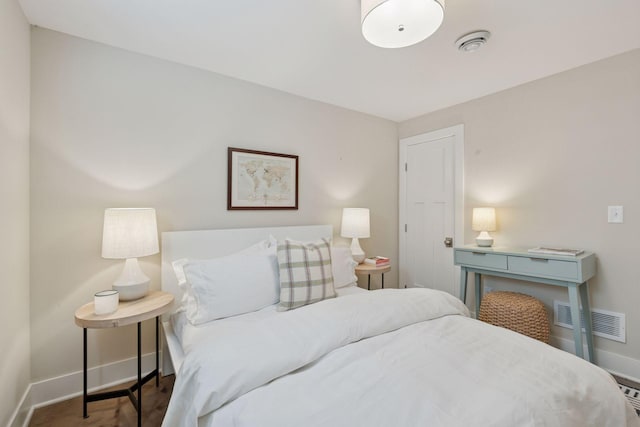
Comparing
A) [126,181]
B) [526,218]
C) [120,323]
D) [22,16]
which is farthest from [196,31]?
[526,218]

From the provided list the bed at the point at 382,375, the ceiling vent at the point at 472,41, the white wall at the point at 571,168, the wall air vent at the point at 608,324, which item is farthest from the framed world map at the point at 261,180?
the wall air vent at the point at 608,324

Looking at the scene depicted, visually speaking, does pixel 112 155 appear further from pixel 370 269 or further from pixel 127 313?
pixel 370 269

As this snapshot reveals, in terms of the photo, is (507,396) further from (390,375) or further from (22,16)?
(22,16)

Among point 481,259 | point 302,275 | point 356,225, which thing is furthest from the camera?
point 356,225

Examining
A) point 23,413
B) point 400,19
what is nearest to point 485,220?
point 400,19

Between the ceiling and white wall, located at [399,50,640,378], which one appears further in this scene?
white wall, located at [399,50,640,378]

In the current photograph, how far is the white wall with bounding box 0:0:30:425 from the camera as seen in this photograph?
1.48 metres

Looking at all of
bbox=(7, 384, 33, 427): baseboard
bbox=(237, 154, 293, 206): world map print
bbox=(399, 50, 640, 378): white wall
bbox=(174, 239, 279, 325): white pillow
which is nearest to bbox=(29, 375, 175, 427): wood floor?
bbox=(7, 384, 33, 427): baseboard

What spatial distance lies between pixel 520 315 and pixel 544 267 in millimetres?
405

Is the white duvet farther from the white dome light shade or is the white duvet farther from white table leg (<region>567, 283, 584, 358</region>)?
the white dome light shade

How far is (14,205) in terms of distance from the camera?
5.32 ft

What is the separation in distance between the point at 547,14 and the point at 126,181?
284cm

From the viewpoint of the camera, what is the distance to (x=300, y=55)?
219 cm

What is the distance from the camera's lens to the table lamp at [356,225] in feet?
9.89
